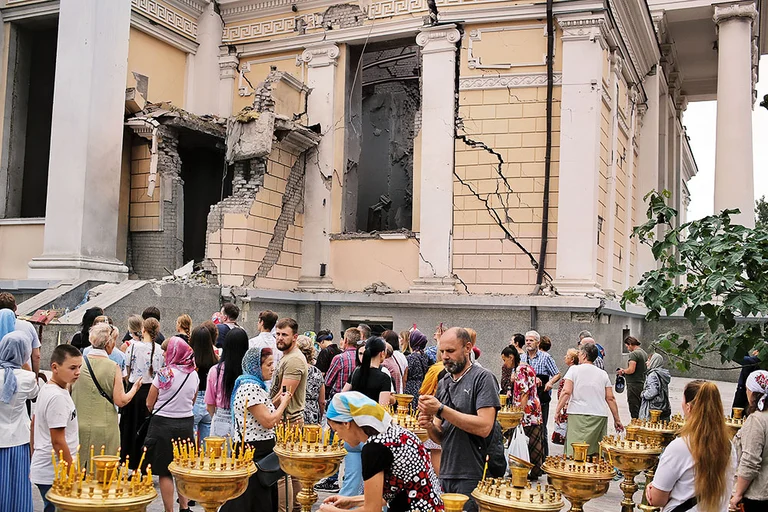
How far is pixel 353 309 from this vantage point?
18.4 m

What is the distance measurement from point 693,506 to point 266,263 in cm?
1429

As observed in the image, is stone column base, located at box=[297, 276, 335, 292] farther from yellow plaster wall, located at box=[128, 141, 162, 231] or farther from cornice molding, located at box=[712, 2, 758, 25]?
cornice molding, located at box=[712, 2, 758, 25]

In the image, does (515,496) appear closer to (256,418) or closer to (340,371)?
(256,418)

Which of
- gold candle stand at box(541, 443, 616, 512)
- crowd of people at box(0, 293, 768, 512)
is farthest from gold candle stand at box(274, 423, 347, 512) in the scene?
gold candle stand at box(541, 443, 616, 512)

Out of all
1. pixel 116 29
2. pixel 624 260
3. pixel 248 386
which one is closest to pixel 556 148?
pixel 624 260

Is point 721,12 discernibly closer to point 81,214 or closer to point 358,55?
point 358,55

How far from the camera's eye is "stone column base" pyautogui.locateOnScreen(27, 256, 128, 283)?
1565 centimetres

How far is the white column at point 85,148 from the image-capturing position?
52.4ft

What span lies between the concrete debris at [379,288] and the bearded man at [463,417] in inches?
495

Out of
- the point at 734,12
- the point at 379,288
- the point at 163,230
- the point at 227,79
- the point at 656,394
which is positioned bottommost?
the point at 656,394

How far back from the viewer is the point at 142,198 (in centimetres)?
1783

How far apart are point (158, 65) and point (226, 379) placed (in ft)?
47.9

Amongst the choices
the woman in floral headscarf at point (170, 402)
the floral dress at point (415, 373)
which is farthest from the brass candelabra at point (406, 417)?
the floral dress at point (415, 373)

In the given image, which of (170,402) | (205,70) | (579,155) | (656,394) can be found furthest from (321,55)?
(170,402)
